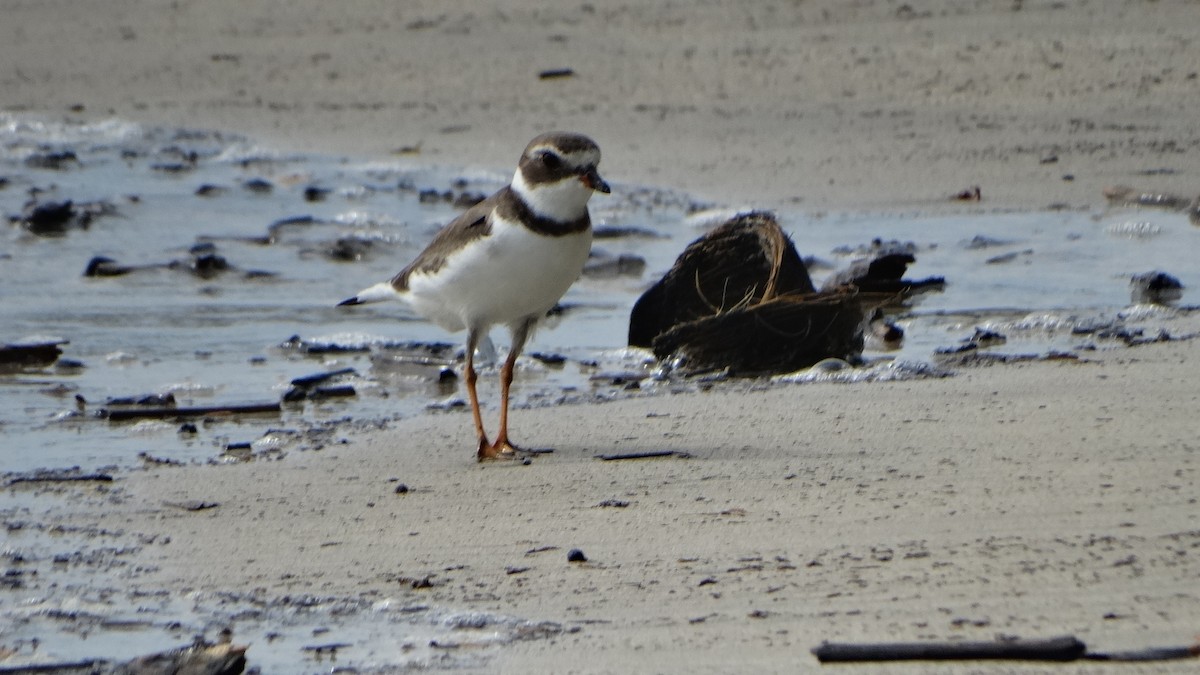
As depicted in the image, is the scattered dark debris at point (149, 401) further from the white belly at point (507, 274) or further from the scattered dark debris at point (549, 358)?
the scattered dark debris at point (549, 358)

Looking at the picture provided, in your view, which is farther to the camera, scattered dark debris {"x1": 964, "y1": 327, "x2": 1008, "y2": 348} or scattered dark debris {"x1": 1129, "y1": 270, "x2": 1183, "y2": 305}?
scattered dark debris {"x1": 1129, "y1": 270, "x2": 1183, "y2": 305}

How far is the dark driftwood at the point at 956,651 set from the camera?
2887 millimetres

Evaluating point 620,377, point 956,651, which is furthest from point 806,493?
point 620,377

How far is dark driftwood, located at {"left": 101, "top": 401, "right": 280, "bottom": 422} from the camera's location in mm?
5906

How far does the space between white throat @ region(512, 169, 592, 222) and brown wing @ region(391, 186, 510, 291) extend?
4.1 inches

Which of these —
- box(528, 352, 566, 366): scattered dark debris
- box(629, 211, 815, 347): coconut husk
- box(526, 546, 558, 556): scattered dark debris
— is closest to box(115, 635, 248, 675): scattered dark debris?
box(526, 546, 558, 556): scattered dark debris

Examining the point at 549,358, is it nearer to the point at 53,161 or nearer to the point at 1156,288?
the point at 1156,288

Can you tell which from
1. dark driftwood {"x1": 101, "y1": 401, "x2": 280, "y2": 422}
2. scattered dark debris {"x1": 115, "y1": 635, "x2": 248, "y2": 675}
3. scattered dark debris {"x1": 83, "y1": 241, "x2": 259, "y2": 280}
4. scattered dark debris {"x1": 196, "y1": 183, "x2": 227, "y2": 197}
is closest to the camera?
scattered dark debris {"x1": 115, "y1": 635, "x2": 248, "y2": 675}

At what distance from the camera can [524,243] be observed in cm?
535

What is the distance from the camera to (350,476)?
4.96 meters

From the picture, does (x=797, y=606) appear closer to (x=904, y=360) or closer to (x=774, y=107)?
(x=904, y=360)

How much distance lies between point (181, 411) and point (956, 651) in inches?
142

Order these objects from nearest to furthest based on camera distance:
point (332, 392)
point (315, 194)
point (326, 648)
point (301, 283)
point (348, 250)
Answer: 1. point (326, 648)
2. point (332, 392)
3. point (301, 283)
4. point (348, 250)
5. point (315, 194)

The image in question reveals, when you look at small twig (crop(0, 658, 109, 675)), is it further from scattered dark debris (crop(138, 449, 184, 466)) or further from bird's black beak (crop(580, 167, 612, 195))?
bird's black beak (crop(580, 167, 612, 195))
